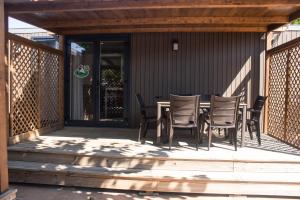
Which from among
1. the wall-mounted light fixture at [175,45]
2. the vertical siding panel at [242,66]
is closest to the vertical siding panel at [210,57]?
the vertical siding panel at [242,66]

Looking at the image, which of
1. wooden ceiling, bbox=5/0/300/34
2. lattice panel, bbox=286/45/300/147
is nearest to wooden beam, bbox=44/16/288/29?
wooden ceiling, bbox=5/0/300/34

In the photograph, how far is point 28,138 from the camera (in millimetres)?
5285

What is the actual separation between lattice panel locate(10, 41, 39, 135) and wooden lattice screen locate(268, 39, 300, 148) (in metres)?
4.70

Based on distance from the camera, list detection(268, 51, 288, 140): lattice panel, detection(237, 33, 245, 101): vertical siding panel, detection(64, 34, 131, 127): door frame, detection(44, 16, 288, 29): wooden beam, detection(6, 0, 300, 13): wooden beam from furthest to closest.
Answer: detection(64, 34, 131, 127): door frame < detection(237, 33, 245, 101): vertical siding panel < detection(268, 51, 288, 140): lattice panel < detection(44, 16, 288, 29): wooden beam < detection(6, 0, 300, 13): wooden beam

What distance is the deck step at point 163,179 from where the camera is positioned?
148 inches

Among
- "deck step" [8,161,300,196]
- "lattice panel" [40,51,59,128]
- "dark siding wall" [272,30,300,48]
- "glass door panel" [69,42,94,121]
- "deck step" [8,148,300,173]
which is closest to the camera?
"deck step" [8,161,300,196]

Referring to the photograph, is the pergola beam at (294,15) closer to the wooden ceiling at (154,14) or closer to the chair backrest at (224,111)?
the wooden ceiling at (154,14)

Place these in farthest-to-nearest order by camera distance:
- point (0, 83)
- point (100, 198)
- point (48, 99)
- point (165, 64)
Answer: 1. point (165, 64)
2. point (48, 99)
3. point (100, 198)
4. point (0, 83)

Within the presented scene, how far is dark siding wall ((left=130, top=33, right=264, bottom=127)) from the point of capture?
6.40m

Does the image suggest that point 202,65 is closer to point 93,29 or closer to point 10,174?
point 93,29

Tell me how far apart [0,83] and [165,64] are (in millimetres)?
4372

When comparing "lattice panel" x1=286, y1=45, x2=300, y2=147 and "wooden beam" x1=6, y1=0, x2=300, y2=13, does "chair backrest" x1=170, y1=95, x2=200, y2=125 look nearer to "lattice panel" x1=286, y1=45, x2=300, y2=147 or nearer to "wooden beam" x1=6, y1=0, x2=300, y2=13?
"wooden beam" x1=6, y1=0, x2=300, y2=13

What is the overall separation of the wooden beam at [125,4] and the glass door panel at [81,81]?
2260 mm

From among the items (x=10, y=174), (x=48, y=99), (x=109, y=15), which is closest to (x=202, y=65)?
(x=109, y=15)
